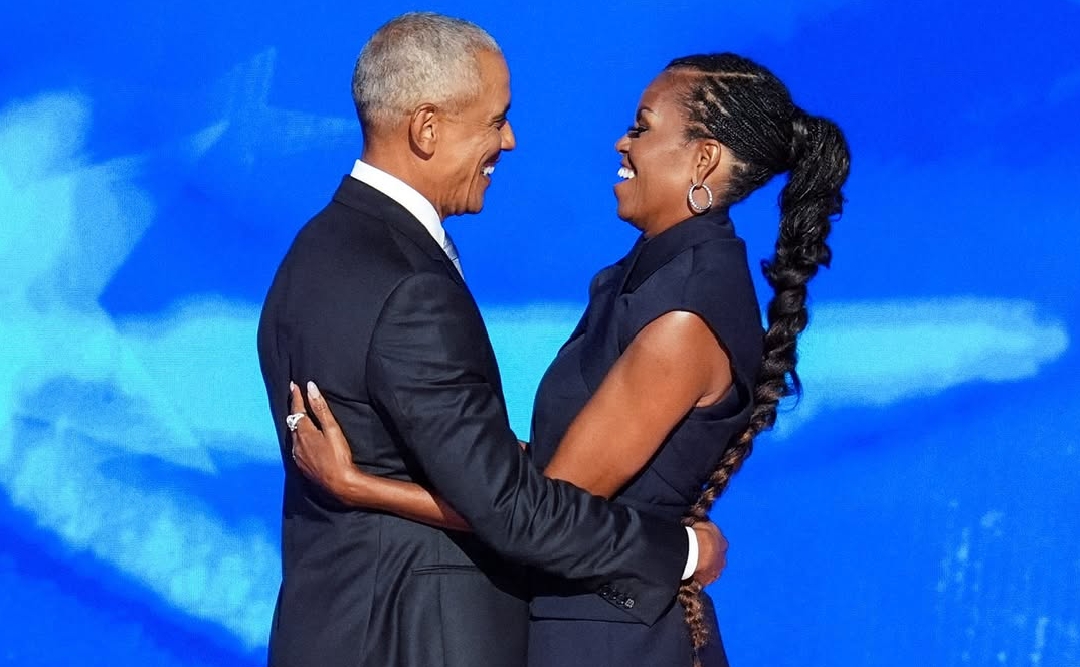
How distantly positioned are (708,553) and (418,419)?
478mm

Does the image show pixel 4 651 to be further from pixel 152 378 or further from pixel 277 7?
pixel 277 7

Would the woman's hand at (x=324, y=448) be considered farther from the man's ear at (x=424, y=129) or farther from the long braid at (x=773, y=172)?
the long braid at (x=773, y=172)

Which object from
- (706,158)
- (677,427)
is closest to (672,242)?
(706,158)

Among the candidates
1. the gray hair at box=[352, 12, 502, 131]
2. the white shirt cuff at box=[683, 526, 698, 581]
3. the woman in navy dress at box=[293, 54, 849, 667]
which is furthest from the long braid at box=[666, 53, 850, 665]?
the gray hair at box=[352, 12, 502, 131]

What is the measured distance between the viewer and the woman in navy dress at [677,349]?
1.88 m

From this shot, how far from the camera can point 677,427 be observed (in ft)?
6.34

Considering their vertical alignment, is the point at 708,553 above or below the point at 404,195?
below

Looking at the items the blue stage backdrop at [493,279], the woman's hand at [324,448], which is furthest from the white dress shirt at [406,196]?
→ the blue stage backdrop at [493,279]

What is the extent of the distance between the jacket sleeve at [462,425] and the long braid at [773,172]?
35 centimetres

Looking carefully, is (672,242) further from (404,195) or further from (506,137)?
(404,195)

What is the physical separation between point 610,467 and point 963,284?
7.49 ft

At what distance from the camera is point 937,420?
387cm

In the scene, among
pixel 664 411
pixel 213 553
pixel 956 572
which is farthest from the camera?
pixel 213 553

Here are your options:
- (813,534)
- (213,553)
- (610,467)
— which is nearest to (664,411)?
(610,467)
